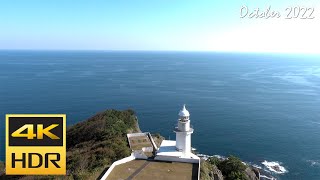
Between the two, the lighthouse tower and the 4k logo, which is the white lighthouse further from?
the 4k logo

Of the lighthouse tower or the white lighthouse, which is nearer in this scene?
the white lighthouse

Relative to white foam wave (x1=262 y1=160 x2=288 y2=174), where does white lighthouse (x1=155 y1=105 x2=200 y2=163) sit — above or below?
above

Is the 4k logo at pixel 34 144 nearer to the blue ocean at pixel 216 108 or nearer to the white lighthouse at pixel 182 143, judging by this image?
the white lighthouse at pixel 182 143

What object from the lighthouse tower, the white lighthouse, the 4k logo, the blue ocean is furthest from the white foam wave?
the 4k logo

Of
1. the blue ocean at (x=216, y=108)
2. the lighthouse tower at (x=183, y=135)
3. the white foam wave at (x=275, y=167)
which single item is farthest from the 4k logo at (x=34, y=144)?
the white foam wave at (x=275, y=167)

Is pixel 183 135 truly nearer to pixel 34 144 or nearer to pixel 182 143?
pixel 182 143

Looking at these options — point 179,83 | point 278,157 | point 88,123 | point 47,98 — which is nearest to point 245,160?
point 278,157

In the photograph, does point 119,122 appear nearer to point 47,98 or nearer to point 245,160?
point 245,160
